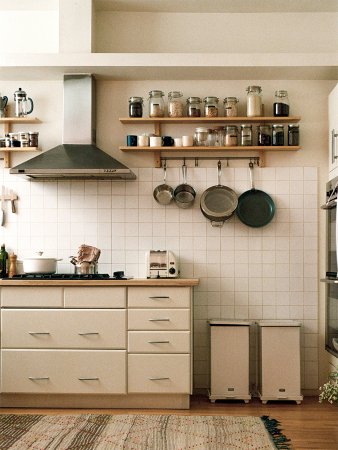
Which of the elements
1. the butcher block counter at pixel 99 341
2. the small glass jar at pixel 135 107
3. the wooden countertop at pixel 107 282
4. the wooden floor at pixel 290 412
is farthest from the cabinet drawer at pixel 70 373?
the small glass jar at pixel 135 107

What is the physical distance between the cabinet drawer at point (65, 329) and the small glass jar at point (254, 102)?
176cm

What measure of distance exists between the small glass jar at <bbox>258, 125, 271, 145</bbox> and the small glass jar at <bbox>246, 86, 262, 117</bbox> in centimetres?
12

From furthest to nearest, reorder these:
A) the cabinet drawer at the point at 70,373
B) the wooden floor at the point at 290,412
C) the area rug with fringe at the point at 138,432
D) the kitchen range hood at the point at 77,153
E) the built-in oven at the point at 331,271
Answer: the kitchen range hood at the point at 77,153
the built-in oven at the point at 331,271
the cabinet drawer at the point at 70,373
the wooden floor at the point at 290,412
the area rug with fringe at the point at 138,432

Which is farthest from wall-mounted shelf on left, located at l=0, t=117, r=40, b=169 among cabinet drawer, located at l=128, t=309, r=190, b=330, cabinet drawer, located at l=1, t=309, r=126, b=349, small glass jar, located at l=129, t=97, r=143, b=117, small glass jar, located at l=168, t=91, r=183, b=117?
cabinet drawer, located at l=128, t=309, r=190, b=330

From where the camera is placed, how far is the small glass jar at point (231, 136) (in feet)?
16.1

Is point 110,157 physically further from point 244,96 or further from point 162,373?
point 162,373

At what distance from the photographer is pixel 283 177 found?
5.04 meters

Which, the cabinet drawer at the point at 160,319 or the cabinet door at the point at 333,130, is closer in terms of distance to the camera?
the cabinet drawer at the point at 160,319

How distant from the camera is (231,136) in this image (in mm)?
4910

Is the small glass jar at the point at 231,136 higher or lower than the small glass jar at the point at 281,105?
lower

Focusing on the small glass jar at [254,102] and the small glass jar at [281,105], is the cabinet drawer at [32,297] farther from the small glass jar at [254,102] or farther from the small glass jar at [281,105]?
the small glass jar at [281,105]

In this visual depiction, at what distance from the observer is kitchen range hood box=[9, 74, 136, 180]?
4656 mm

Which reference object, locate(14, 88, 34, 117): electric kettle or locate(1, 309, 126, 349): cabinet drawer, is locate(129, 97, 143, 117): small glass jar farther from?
locate(1, 309, 126, 349): cabinet drawer

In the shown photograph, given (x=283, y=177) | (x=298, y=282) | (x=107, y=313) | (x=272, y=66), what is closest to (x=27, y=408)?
(x=107, y=313)
